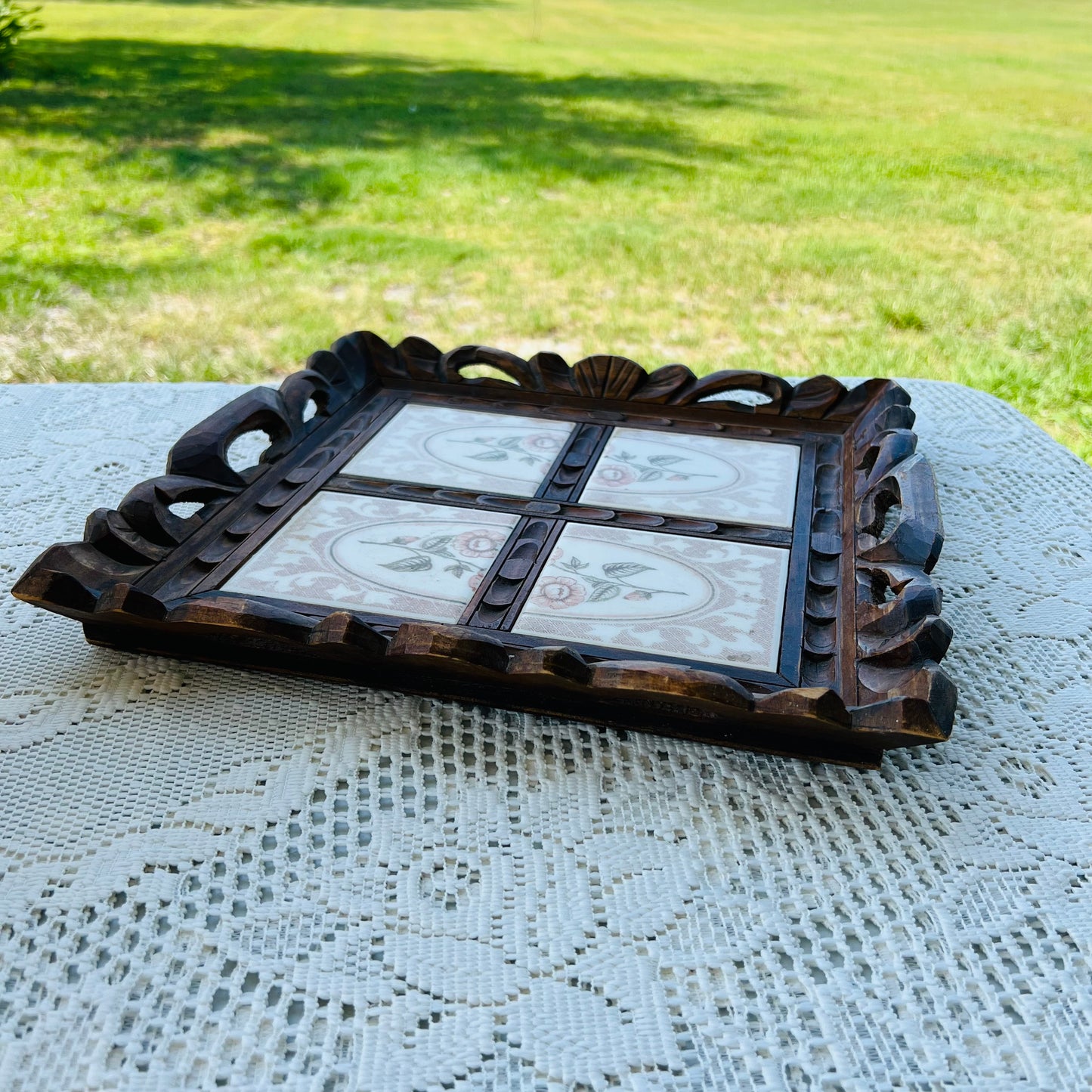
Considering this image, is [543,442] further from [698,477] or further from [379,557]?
[379,557]

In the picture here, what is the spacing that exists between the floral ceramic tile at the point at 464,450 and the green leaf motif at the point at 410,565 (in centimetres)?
14

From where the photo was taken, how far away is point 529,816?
620mm

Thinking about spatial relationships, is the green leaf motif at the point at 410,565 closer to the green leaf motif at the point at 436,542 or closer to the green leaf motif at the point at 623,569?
the green leaf motif at the point at 436,542

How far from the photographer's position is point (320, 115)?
454cm

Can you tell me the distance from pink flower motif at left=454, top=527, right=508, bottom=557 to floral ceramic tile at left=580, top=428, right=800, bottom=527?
10 cm

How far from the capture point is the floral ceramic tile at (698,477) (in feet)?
2.86

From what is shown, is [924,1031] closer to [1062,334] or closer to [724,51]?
[1062,334]

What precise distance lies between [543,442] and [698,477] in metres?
0.15

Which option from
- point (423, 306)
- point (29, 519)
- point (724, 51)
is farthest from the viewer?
point (724, 51)

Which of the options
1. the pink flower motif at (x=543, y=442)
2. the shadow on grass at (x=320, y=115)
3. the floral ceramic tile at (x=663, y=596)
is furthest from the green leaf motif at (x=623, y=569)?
the shadow on grass at (x=320, y=115)

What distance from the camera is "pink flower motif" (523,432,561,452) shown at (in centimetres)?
98

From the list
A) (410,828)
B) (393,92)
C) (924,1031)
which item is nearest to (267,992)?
(410,828)

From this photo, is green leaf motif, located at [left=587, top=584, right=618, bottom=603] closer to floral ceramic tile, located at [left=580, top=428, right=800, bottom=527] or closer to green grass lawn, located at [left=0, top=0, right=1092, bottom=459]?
floral ceramic tile, located at [left=580, top=428, right=800, bottom=527]

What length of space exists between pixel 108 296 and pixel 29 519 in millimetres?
1740
